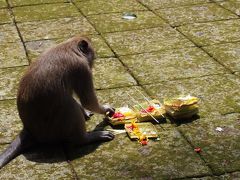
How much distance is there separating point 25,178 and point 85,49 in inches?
50.3

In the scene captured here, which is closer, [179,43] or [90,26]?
[179,43]

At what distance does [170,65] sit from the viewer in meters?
6.50

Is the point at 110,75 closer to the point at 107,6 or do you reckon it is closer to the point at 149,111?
the point at 149,111

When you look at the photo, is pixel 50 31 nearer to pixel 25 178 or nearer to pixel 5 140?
pixel 5 140

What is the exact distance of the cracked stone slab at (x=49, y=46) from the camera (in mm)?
6953

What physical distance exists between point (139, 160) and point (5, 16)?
15.6ft

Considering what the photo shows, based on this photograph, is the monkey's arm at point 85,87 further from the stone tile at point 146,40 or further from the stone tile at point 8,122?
the stone tile at point 146,40

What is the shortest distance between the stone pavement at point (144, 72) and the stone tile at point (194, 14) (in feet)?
0.05

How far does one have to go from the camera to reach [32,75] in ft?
15.2

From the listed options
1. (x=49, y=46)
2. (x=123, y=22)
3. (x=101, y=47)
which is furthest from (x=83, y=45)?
(x=123, y=22)

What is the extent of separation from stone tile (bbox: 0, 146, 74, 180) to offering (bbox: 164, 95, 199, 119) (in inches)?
43.8

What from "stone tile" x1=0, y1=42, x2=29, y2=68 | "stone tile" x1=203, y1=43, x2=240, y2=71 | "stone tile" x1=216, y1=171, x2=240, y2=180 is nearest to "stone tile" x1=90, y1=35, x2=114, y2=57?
"stone tile" x1=0, y1=42, x2=29, y2=68

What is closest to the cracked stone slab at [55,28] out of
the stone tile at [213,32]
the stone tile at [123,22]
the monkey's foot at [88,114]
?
the stone tile at [123,22]

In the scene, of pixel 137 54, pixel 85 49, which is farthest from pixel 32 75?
pixel 137 54
